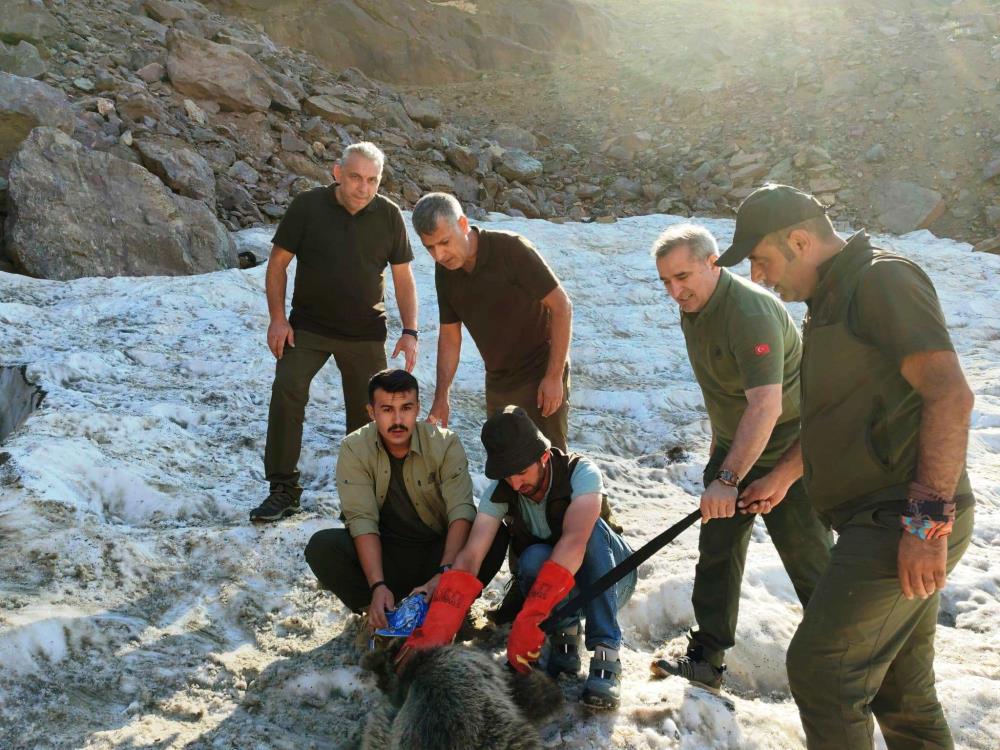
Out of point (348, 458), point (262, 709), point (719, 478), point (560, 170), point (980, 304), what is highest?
point (560, 170)

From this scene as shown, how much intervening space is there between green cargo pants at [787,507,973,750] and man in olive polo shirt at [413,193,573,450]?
7.35 ft

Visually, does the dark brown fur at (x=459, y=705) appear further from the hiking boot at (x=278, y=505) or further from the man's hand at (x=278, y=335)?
the man's hand at (x=278, y=335)

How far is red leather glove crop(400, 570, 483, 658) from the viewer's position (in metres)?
3.47

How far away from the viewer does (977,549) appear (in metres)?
5.57

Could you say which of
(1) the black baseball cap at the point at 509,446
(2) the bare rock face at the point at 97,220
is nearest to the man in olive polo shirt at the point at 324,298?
(1) the black baseball cap at the point at 509,446

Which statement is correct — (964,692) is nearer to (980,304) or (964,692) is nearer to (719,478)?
(719,478)

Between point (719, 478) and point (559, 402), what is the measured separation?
1.52 meters

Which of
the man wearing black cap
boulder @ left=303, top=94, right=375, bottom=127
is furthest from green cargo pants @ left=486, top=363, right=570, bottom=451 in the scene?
boulder @ left=303, top=94, right=375, bottom=127

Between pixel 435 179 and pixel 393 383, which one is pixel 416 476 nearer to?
pixel 393 383

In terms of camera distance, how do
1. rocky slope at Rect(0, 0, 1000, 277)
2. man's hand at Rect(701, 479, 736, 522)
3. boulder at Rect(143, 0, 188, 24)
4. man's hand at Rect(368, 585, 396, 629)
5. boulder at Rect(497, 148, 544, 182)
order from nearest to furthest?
man's hand at Rect(701, 479, 736, 522), man's hand at Rect(368, 585, 396, 629), rocky slope at Rect(0, 0, 1000, 277), boulder at Rect(497, 148, 544, 182), boulder at Rect(143, 0, 188, 24)

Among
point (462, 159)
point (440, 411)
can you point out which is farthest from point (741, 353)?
point (462, 159)


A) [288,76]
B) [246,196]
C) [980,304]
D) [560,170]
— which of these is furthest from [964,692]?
[288,76]

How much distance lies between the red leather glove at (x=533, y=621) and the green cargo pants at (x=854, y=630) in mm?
1011

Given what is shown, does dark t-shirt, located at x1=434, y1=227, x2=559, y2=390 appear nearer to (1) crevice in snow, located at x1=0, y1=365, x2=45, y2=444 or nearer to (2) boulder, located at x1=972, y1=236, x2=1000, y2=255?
(1) crevice in snow, located at x1=0, y1=365, x2=45, y2=444
